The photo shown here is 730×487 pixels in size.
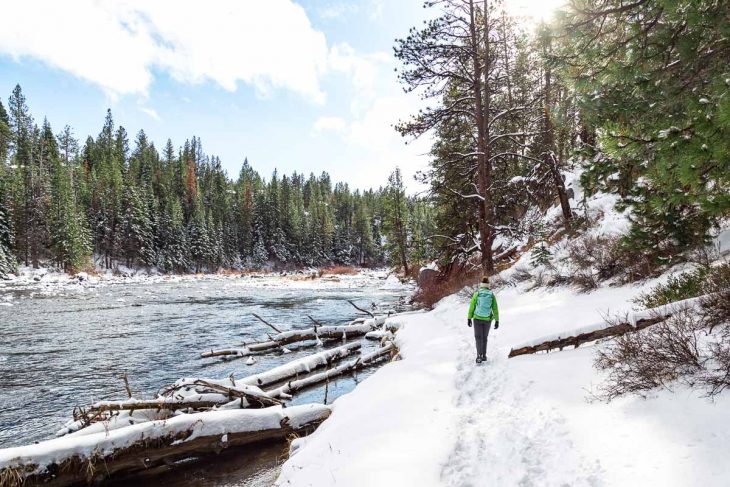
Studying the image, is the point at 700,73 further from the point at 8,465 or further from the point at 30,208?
the point at 30,208

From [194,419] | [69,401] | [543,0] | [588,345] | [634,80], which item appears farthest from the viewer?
[69,401]

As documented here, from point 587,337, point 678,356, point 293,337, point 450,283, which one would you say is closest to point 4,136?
point 293,337

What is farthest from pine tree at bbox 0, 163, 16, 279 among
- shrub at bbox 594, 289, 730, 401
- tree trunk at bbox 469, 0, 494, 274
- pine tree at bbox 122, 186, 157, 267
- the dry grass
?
shrub at bbox 594, 289, 730, 401

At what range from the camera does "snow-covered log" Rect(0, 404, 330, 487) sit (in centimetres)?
539

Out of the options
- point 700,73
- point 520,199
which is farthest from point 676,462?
point 520,199

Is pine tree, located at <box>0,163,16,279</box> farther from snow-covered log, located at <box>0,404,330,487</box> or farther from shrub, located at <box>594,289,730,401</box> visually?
shrub, located at <box>594,289,730,401</box>

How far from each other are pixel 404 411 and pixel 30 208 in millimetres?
67685

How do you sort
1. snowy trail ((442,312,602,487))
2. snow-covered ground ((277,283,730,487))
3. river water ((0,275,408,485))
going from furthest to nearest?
river water ((0,275,408,485))
snowy trail ((442,312,602,487))
snow-covered ground ((277,283,730,487))

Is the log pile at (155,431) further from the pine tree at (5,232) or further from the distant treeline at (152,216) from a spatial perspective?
the pine tree at (5,232)

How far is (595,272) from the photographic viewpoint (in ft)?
36.5

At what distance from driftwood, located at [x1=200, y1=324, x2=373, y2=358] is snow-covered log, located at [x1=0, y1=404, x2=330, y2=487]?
643 centimetres

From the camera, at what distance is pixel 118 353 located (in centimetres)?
1373

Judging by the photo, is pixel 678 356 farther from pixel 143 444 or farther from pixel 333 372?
pixel 333 372

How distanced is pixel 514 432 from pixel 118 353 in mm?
13324
